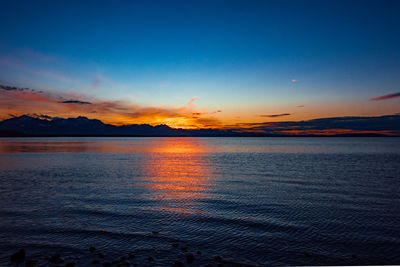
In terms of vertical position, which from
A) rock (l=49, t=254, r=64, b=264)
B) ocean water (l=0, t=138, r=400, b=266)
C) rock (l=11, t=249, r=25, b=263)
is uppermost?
rock (l=11, t=249, r=25, b=263)

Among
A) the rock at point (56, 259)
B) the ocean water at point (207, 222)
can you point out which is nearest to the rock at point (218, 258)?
the ocean water at point (207, 222)

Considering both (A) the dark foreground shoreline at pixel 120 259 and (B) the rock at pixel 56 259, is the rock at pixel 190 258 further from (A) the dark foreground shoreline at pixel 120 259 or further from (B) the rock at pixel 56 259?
(B) the rock at pixel 56 259

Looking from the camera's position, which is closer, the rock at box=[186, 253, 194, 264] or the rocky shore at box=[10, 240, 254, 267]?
the rocky shore at box=[10, 240, 254, 267]

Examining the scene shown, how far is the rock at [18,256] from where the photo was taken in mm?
9086

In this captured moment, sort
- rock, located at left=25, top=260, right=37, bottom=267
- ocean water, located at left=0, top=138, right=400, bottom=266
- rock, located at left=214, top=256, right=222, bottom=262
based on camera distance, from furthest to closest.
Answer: ocean water, located at left=0, top=138, right=400, bottom=266
rock, located at left=214, top=256, right=222, bottom=262
rock, located at left=25, top=260, right=37, bottom=267

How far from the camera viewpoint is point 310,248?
1041 cm

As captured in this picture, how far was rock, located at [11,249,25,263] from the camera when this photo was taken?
9.09m

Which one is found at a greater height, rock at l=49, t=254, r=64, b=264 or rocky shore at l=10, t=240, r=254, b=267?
rock at l=49, t=254, r=64, b=264

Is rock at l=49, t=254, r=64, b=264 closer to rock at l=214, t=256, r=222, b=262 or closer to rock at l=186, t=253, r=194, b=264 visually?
rock at l=186, t=253, r=194, b=264

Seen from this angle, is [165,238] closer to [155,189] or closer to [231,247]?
[231,247]

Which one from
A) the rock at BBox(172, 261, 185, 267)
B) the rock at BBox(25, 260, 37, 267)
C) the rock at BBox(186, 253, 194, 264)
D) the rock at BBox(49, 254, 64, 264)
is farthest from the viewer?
the rock at BBox(186, 253, 194, 264)

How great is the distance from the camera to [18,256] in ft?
30.5

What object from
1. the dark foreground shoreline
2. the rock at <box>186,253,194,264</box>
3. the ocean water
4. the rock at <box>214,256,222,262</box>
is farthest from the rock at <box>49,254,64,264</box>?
the rock at <box>214,256,222,262</box>

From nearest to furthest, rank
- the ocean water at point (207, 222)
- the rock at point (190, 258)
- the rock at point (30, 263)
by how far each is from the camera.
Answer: the rock at point (30, 263)
the rock at point (190, 258)
the ocean water at point (207, 222)
